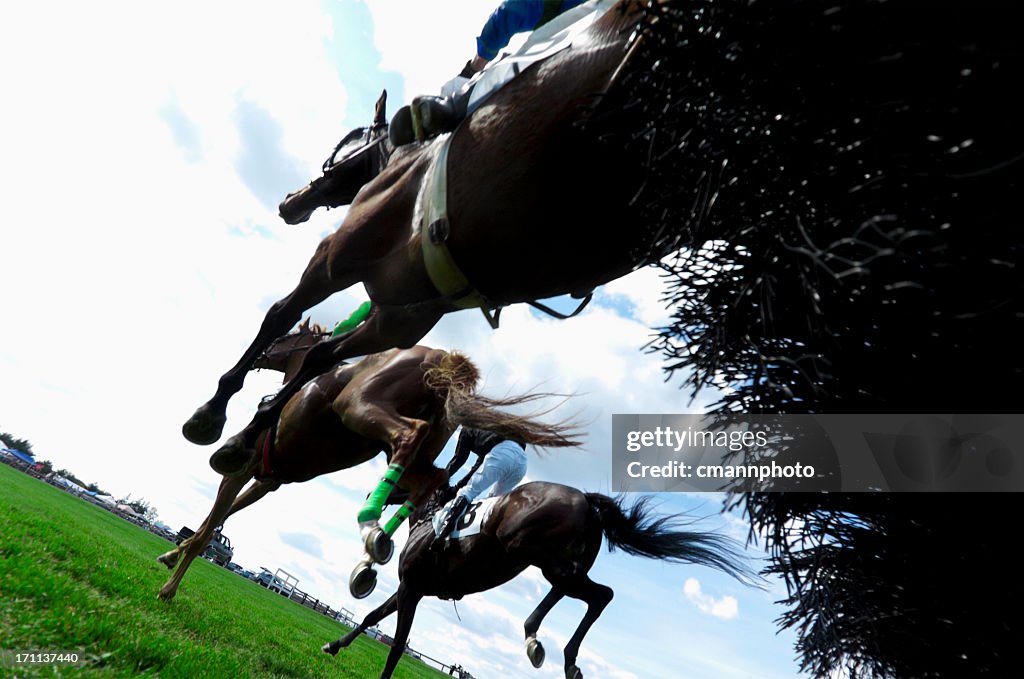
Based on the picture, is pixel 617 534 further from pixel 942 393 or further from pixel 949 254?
pixel 949 254

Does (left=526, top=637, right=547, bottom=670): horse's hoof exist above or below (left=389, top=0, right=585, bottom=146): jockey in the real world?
Answer: below

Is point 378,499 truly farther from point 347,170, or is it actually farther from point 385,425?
point 347,170

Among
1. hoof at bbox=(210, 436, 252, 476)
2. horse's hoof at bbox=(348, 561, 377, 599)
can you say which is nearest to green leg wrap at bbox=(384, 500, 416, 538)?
horse's hoof at bbox=(348, 561, 377, 599)

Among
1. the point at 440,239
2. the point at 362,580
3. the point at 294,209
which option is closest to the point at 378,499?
the point at 362,580

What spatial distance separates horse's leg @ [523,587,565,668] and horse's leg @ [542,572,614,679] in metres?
0.36

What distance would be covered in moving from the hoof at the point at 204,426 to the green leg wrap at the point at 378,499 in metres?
0.96

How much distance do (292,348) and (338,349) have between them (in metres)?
3.05

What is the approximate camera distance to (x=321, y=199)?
12.4ft

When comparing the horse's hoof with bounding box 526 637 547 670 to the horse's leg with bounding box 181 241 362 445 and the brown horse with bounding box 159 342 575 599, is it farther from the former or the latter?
the horse's leg with bounding box 181 241 362 445

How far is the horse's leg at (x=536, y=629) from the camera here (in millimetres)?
6125

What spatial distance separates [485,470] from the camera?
6.02m

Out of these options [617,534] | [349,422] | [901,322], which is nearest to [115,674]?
[349,422]

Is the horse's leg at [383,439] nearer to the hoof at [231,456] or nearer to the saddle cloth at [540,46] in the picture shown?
the hoof at [231,456]

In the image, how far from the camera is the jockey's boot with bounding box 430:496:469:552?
595cm
